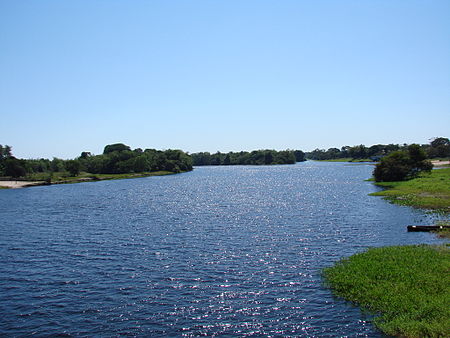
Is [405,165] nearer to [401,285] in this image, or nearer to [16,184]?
[401,285]

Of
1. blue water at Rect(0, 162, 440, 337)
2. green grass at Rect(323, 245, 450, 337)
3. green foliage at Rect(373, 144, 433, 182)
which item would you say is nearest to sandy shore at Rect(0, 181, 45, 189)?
blue water at Rect(0, 162, 440, 337)

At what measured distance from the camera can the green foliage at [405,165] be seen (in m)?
118

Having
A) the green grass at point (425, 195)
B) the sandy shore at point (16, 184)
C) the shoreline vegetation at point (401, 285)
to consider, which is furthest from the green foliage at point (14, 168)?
the shoreline vegetation at point (401, 285)

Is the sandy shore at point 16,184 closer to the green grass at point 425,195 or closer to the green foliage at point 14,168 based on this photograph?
the green foliage at point 14,168

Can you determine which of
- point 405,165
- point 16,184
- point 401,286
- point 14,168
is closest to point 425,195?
point 405,165

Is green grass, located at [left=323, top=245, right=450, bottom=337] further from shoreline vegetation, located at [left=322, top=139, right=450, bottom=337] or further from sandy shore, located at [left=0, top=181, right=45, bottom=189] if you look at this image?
sandy shore, located at [left=0, top=181, right=45, bottom=189]

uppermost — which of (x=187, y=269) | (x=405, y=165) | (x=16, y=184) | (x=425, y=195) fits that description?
(x=16, y=184)

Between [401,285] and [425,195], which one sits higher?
[425,195]

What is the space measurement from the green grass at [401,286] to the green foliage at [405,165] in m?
85.8

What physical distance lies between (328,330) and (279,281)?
9.41m

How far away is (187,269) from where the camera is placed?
37406 millimetres

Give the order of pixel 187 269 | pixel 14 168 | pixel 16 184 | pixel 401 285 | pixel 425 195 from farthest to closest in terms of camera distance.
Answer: pixel 14 168, pixel 16 184, pixel 425 195, pixel 187 269, pixel 401 285

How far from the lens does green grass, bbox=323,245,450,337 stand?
2305 centimetres

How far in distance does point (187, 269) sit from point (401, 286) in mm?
19882
